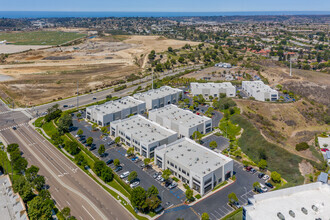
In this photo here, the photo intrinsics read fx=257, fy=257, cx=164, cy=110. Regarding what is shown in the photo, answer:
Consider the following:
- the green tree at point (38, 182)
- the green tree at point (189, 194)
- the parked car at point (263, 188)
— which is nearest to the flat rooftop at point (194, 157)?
the green tree at point (189, 194)

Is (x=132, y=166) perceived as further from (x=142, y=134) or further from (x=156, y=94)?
(x=156, y=94)

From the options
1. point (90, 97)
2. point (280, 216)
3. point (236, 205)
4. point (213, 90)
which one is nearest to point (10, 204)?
point (236, 205)

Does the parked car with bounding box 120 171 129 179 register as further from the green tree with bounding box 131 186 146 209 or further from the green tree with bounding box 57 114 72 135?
the green tree with bounding box 57 114 72 135

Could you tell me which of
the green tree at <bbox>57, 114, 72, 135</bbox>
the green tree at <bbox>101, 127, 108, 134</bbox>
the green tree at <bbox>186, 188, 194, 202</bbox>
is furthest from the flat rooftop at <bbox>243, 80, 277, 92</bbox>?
the green tree at <bbox>57, 114, 72, 135</bbox>

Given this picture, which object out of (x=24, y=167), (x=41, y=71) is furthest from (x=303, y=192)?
(x=41, y=71)

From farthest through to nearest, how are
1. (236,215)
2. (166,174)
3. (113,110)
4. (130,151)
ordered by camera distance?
(113,110) < (130,151) < (166,174) < (236,215)

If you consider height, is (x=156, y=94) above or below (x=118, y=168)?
above

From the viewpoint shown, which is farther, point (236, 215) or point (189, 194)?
point (189, 194)
